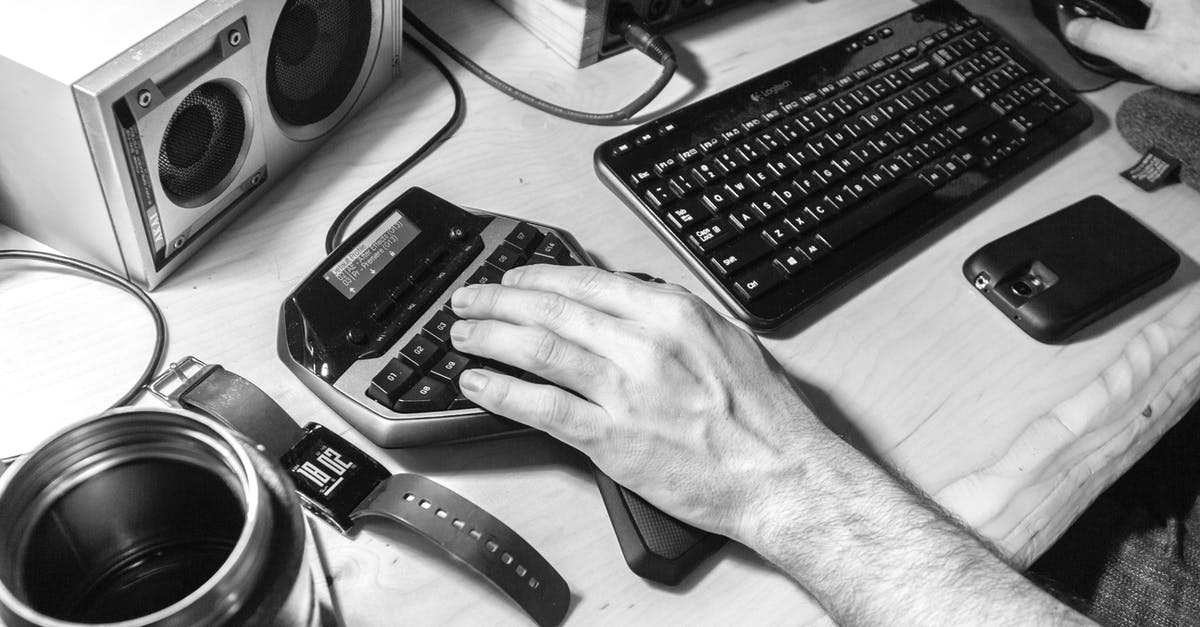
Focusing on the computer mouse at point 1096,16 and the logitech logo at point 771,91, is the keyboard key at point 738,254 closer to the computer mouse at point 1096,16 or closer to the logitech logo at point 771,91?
the logitech logo at point 771,91

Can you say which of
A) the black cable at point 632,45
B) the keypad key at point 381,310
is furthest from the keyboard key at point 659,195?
the keypad key at point 381,310

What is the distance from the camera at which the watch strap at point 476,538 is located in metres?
0.49

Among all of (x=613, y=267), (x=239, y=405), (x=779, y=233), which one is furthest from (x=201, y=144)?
(x=779, y=233)

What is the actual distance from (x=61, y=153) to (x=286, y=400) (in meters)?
0.18

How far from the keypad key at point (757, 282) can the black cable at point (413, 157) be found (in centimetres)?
25

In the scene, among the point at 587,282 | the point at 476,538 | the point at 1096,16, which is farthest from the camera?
the point at 1096,16

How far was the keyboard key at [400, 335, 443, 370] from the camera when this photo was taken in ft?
1.83

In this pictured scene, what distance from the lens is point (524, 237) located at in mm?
631

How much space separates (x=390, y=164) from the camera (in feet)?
2.32

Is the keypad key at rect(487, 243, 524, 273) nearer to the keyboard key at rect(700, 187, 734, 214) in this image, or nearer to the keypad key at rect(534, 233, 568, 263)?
the keypad key at rect(534, 233, 568, 263)

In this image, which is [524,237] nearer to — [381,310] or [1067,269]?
[381,310]

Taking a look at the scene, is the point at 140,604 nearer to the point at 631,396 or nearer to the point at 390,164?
the point at 631,396

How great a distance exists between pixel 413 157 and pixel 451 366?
8.4 inches

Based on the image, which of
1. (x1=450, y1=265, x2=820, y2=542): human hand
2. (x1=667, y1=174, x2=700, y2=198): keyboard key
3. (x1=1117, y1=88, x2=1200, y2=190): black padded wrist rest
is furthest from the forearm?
(x1=1117, y1=88, x2=1200, y2=190): black padded wrist rest
